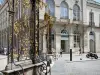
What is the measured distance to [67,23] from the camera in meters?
39.1

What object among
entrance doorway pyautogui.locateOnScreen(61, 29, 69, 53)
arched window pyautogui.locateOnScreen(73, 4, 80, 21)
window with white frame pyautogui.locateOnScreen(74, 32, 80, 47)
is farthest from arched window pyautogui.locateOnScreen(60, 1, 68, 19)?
window with white frame pyautogui.locateOnScreen(74, 32, 80, 47)

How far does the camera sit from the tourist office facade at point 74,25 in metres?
37.8

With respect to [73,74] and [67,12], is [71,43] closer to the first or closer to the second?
[67,12]

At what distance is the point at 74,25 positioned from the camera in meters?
40.4

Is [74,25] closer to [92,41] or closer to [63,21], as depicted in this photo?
[63,21]

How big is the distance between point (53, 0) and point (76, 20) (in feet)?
21.1

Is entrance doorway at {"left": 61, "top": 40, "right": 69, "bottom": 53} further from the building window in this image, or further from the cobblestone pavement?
the cobblestone pavement

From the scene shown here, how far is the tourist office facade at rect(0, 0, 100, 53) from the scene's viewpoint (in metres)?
37.8

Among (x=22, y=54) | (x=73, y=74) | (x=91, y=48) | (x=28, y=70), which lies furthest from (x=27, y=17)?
(x=91, y=48)

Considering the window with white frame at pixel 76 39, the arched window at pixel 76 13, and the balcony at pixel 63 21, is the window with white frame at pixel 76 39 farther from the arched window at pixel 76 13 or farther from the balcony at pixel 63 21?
the balcony at pixel 63 21

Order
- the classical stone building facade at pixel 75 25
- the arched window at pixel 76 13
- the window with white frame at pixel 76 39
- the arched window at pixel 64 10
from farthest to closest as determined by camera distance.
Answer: the arched window at pixel 76 13
the window with white frame at pixel 76 39
the arched window at pixel 64 10
the classical stone building facade at pixel 75 25

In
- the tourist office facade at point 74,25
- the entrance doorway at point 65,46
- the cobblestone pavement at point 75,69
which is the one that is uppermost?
the tourist office facade at point 74,25

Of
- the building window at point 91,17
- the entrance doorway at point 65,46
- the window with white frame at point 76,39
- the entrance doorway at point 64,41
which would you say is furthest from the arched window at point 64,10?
the building window at point 91,17

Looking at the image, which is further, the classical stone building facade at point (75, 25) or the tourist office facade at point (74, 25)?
the classical stone building facade at point (75, 25)
